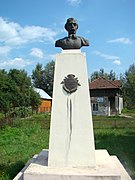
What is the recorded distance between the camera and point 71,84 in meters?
5.17

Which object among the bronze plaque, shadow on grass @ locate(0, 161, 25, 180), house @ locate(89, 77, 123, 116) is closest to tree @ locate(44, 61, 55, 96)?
house @ locate(89, 77, 123, 116)

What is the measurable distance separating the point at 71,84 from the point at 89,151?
4.67 ft

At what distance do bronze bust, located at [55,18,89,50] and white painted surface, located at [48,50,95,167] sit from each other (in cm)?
84

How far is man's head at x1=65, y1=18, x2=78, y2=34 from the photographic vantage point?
5.52 m

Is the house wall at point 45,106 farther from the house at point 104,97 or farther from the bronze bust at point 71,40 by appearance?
the bronze bust at point 71,40

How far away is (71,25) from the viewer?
5512 millimetres

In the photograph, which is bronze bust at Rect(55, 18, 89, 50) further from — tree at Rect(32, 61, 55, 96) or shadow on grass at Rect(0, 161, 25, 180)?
tree at Rect(32, 61, 55, 96)

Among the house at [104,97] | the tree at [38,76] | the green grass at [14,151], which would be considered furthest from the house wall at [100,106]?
the tree at [38,76]

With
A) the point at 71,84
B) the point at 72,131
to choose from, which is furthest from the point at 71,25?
the point at 72,131

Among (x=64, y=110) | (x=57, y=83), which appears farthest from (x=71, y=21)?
(x=64, y=110)

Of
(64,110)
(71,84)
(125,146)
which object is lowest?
(125,146)

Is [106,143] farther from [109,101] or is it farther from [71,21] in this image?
[109,101]

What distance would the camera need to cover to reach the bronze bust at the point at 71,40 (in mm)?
5434

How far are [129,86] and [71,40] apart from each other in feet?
75.5
